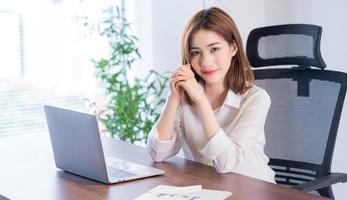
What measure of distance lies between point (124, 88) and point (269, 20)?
918 millimetres

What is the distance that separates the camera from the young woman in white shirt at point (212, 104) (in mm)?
1793

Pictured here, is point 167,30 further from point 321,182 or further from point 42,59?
point 321,182

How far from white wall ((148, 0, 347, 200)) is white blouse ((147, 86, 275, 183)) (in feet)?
3.78

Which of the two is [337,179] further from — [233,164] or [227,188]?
[227,188]

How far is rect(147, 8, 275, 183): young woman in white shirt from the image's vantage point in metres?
1.79

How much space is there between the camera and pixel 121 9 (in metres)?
3.51

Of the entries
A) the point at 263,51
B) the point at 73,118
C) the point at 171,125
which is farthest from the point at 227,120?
the point at 73,118

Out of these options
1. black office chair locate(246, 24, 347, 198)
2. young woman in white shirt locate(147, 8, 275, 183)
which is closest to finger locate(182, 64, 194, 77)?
young woman in white shirt locate(147, 8, 275, 183)

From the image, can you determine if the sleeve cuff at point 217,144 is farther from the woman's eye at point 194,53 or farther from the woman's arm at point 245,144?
the woman's eye at point 194,53

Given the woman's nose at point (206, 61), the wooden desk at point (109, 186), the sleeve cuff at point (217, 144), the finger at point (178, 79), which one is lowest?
the wooden desk at point (109, 186)

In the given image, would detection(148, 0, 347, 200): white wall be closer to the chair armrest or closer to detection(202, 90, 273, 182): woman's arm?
the chair armrest

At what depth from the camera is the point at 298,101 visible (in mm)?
2121

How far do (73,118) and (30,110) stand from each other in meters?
1.67

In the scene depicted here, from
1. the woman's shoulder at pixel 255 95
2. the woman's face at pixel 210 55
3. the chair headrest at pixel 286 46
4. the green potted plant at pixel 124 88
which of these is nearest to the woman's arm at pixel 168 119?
the woman's face at pixel 210 55
